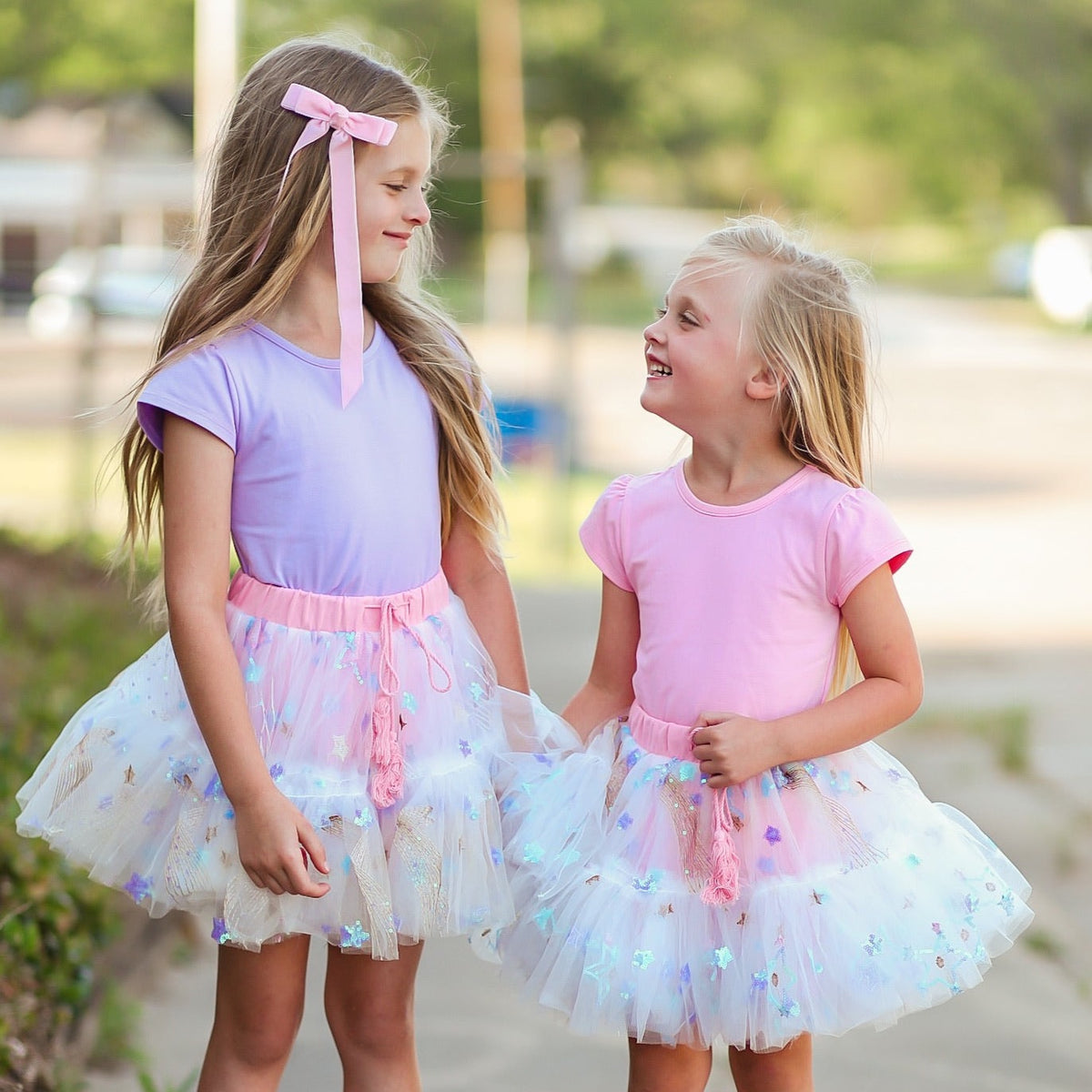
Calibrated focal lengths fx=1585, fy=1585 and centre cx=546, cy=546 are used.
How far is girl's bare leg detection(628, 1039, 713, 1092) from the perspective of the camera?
2.08 m

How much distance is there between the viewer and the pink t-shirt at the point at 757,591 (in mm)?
2016

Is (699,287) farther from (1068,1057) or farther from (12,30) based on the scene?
(12,30)

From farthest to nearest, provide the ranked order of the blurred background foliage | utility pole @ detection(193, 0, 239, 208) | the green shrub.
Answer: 1. the blurred background foliage
2. utility pole @ detection(193, 0, 239, 208)
3. the green shrub

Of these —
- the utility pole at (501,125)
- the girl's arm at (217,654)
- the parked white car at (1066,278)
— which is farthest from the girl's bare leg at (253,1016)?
the parked white car at (1066,278)

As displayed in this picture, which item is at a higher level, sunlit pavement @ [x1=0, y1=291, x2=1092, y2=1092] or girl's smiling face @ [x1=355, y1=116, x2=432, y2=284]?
girl's smiling face @ [x1=355, y1=116, x2=432, y2=284]

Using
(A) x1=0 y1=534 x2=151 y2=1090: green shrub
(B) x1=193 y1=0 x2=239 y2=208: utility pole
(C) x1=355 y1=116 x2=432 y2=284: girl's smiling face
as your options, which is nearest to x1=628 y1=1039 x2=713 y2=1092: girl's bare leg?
(A) x1=0 y1=534 x2=151 y2=1090: green shrub

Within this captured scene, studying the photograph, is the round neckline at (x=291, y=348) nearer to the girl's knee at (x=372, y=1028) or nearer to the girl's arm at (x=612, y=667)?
the girl's arm at (x=612, y=667)

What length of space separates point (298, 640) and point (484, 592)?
1.15 feet

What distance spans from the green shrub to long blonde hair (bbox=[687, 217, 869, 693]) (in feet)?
4.73

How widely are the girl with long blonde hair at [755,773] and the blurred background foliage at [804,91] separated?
33.3 metres

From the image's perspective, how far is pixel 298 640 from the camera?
2.06 m

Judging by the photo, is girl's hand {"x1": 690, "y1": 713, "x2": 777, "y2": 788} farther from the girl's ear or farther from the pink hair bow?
the pink hair bow

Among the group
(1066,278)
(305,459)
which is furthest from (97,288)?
(1066,278)

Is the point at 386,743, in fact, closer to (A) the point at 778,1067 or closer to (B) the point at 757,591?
(B) the point at 757,591
